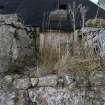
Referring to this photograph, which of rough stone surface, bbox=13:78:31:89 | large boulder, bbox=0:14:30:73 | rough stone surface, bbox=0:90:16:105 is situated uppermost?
large boulder, bbox=0:14:30:73

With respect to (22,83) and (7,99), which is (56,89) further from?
(7,99)

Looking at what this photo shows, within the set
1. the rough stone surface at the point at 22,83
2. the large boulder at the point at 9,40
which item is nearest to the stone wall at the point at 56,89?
the rough stone surface at the point at 22,83

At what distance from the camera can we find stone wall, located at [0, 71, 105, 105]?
417 centimetres

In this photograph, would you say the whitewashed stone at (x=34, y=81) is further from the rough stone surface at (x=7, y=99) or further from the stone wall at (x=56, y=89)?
the rough stone surface at (x=7, y=99)

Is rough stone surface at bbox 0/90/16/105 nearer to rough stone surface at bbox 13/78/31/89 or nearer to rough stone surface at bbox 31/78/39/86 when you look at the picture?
rough stone surface at bbox 13/78/31/89

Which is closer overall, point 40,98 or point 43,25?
point 40,98

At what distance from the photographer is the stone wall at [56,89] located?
417cm

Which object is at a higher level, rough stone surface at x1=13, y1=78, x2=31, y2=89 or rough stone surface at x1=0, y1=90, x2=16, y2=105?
rough stone surface at x1=13, y1=78, x2=31, y2=89

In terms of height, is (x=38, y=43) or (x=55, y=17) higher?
(x=55, y=17)

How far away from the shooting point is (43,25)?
638 cm

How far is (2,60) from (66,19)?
2470mm

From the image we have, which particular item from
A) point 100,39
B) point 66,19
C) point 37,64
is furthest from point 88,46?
point 66,19

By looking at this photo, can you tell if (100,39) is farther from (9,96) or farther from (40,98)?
(9,96)

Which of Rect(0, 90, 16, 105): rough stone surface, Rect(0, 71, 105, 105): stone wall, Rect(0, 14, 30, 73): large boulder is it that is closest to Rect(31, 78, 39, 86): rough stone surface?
Rect(0, 71, 105, 105): stone wall
